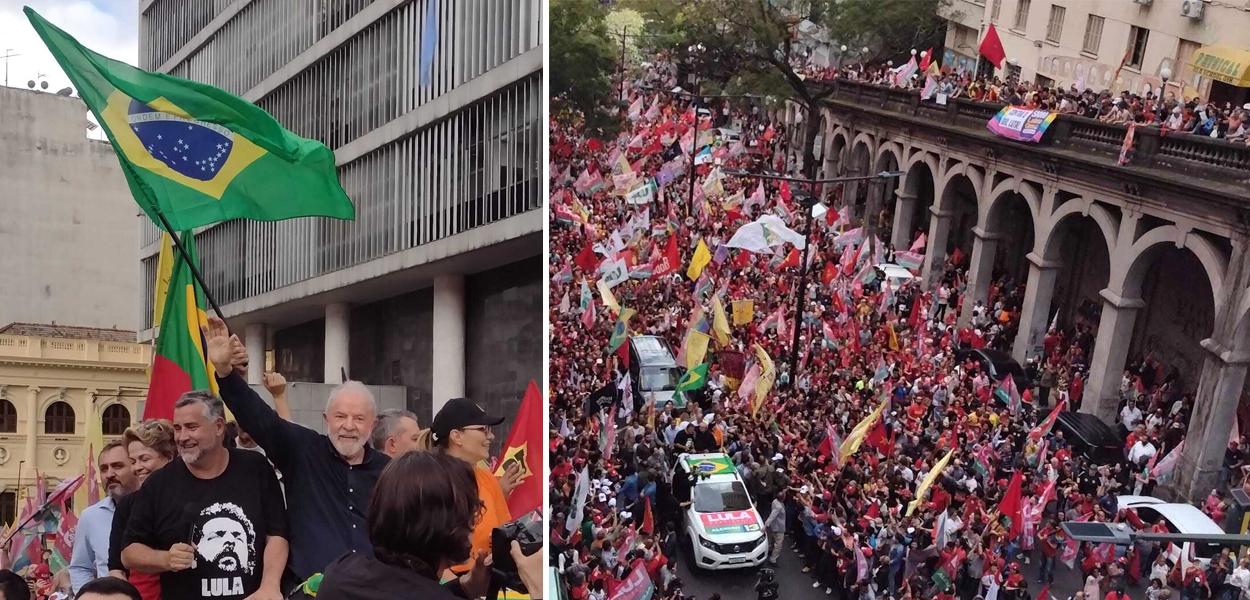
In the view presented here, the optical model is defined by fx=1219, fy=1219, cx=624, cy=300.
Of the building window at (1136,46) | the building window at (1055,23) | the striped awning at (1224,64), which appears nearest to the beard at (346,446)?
the striped awning at (1224,64)

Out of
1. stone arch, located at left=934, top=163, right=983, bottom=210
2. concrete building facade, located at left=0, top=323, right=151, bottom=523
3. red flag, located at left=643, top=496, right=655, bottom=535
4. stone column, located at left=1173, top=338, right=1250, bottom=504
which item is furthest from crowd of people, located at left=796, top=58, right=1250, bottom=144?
concrete building facade, located at left=0, top=323, right=151, bottom=523

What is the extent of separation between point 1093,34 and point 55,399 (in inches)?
353

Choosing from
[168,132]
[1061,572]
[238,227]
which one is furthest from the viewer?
[238,227]

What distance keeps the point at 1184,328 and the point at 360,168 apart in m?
7.71

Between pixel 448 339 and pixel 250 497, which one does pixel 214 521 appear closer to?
pixel 250 497

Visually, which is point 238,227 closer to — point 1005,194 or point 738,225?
point 738,225

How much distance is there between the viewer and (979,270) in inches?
364

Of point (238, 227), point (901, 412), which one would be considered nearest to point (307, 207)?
point (901, 412)

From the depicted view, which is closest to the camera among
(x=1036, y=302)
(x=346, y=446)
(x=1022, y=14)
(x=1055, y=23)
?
(x=346, y=446)

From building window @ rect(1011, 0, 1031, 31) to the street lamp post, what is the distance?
150cm

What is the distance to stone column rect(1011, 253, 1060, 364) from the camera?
350 inches

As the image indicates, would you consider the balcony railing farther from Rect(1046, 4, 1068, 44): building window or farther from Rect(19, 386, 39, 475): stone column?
Rect(19, 386, 39, 475): stone column

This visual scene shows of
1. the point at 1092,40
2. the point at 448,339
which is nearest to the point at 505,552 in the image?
the point at 448,339

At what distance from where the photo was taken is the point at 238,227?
1318 centimetres
